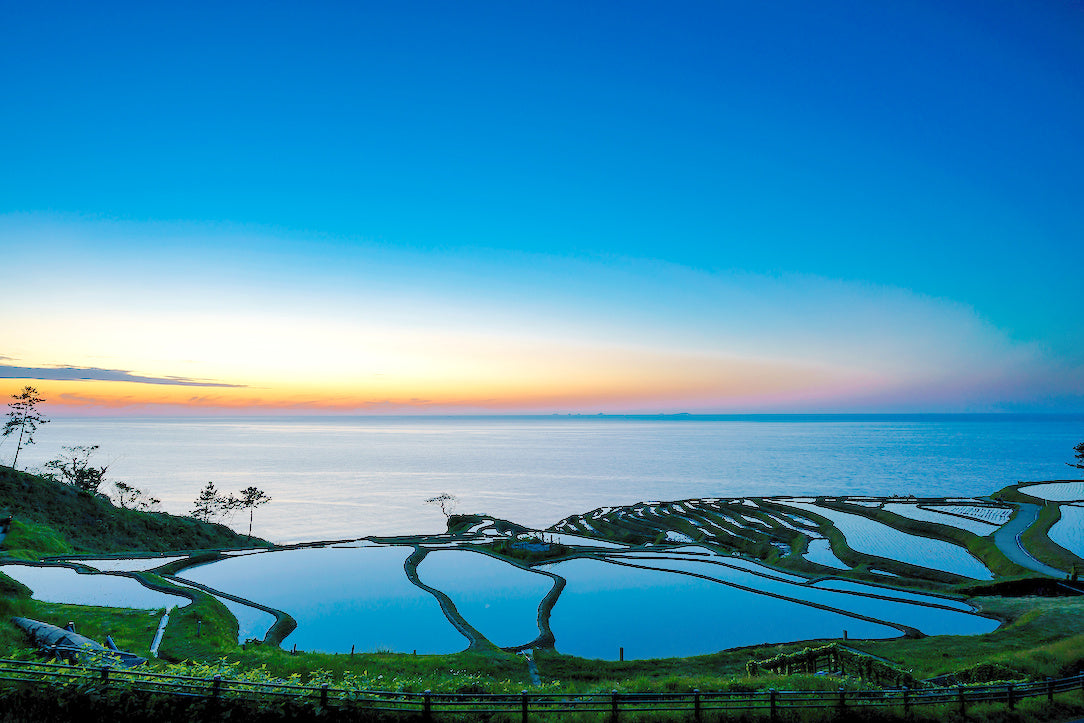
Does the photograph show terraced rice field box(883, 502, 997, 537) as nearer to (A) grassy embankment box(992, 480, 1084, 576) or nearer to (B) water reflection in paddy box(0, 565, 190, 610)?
(A) grassy embankment box(992, 480, 1084, 576)

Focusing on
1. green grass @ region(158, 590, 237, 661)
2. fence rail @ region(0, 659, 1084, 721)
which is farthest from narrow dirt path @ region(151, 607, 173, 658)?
fence rail @ region(0, 659, 1084, 721)

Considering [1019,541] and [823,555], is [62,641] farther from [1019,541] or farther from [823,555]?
[1019,541]

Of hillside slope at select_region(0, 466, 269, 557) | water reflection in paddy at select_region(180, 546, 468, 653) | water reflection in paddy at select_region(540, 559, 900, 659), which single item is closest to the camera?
water reflection in paddy at select_region(540, 559, 900, 659)

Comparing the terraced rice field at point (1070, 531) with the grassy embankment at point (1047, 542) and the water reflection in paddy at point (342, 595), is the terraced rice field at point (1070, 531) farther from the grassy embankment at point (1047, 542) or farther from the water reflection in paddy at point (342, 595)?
the water reflection in paddy at point (342, 595)

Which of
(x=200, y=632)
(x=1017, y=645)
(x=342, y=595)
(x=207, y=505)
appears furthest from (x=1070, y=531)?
(x=207, y=505)

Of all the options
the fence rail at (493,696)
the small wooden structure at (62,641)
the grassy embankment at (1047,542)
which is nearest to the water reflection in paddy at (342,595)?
the small wooden structure at (62,641)

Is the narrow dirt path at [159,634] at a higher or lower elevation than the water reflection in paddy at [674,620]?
higher

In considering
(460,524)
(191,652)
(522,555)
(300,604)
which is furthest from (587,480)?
(191,652)
